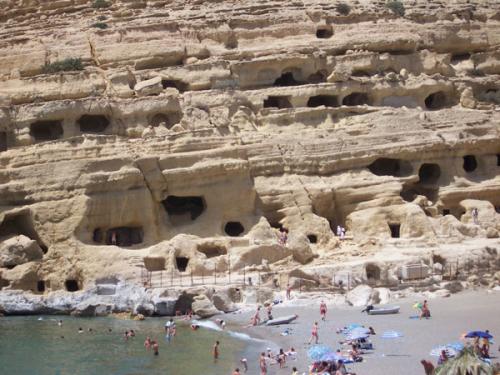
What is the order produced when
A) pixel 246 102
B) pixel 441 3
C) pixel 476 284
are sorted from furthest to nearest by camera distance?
pixel 441 3
pixel 246 102
pixel 476 284

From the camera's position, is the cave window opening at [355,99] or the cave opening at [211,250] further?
the cave window opening at [355,99]

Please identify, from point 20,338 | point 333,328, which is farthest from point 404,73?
point 20,338

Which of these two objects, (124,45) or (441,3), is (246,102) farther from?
(441,3)

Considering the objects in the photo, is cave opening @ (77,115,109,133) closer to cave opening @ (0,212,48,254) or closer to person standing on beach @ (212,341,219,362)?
cave opening @ (0,212,48,254)

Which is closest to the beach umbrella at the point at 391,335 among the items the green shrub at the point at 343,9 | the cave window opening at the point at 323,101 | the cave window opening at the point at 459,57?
the cave window opening at the point at 323,101

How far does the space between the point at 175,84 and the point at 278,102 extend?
5099 mm


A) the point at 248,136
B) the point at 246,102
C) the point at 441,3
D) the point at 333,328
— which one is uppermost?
the point at 441,3

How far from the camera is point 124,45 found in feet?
131

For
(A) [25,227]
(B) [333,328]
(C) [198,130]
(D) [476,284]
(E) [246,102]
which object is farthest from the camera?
(E) [246,102]

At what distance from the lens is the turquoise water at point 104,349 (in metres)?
21.6

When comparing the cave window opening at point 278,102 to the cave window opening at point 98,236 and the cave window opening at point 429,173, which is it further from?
the cave window opening at point 98,236

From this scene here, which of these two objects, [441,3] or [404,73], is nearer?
[404,73]

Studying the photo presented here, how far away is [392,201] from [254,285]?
7.71 meters

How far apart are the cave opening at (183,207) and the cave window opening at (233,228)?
4.40 feet
